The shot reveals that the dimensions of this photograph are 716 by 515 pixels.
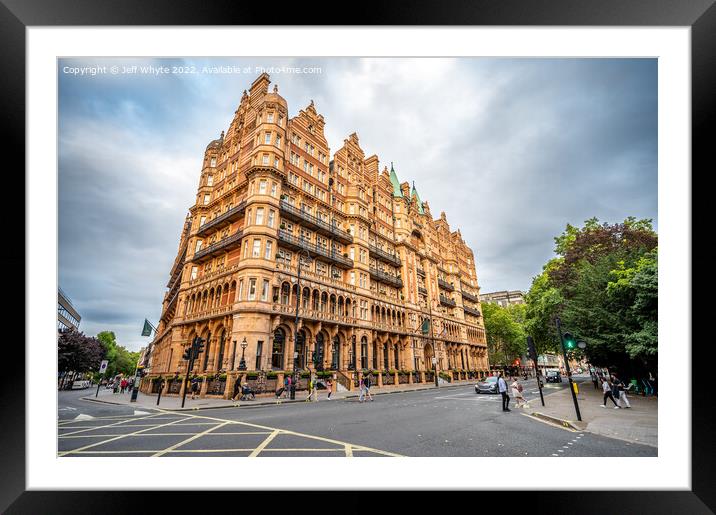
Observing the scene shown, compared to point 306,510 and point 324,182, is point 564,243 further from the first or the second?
point 306,510

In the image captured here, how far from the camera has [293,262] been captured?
1080 inches

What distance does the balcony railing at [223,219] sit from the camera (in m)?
26.0

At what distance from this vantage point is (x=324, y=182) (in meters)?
32.7

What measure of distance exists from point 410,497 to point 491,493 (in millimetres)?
1314

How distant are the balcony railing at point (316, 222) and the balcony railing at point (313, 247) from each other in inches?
68.4

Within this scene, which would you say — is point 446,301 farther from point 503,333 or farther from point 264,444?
point 264,444

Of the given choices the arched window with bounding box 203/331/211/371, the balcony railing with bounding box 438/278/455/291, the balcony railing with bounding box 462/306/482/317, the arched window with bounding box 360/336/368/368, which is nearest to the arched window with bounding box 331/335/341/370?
the arched window with bounding box 360/336/368/368

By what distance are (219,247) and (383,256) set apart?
62.5 ft

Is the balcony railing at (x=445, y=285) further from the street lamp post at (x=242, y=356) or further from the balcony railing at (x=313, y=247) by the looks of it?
the street lamp post at (x=242, y=356)

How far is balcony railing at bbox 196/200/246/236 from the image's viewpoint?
1025 inches

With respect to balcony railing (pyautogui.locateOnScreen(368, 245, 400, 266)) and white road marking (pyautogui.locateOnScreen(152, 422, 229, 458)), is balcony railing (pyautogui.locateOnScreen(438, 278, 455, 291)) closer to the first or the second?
balcony railing (pyautogui.locateOnScreen(368, 245, 400, 266))

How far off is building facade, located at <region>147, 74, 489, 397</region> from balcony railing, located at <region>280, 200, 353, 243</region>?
0.37ft

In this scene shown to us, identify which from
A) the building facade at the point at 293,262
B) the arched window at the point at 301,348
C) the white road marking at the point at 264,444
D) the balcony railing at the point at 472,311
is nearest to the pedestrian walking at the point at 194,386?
the building facade at the point at 293,262

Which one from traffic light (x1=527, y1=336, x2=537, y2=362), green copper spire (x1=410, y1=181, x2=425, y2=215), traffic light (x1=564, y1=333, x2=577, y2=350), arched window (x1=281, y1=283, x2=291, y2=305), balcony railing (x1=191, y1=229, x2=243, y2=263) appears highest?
green copper spire (x1=410, y1=181, x2=425, y2=215)
